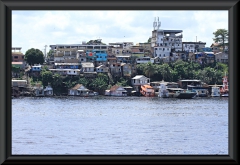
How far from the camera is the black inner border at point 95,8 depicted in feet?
3.93

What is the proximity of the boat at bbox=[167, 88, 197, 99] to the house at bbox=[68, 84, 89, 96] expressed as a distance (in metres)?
3.75

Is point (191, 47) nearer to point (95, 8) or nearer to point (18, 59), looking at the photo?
point (18, 59)

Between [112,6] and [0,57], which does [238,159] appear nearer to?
[112,6]

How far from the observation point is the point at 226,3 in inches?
48.1

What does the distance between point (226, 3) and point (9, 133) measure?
559 millimetres

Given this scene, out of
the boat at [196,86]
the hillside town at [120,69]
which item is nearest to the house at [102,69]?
the hillside town at [120,69]

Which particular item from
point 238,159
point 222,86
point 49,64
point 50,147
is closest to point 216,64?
point 222,86

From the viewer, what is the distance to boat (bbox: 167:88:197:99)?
2374cm

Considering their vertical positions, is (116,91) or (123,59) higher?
(123,59)

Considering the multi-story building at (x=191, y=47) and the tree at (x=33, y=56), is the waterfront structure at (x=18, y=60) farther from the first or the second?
the multi-story building at (x=191, y=47)

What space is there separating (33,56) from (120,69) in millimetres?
4302

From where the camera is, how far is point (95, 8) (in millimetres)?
1208

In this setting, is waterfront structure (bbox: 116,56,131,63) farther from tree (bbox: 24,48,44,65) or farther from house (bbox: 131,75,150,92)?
tree (bbox: 24,48,44,65)

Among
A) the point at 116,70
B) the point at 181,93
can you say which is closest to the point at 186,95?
the point at 181,93
